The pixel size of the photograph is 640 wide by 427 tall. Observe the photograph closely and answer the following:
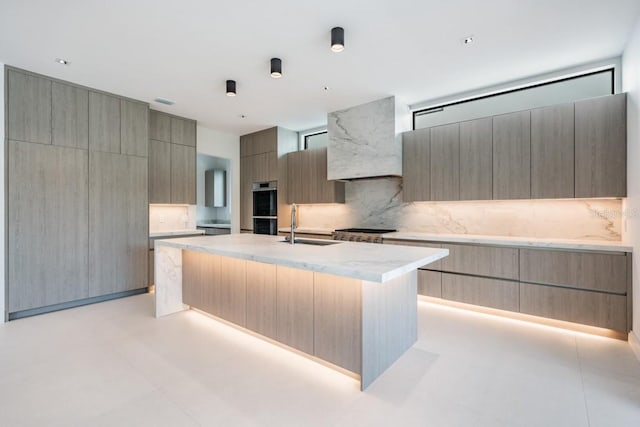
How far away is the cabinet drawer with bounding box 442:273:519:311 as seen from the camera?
130 inches

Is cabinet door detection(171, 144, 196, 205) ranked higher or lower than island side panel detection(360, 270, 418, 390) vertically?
higher

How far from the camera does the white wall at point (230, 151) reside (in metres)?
5.78

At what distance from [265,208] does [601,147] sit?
480cm

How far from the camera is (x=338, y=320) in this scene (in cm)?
213

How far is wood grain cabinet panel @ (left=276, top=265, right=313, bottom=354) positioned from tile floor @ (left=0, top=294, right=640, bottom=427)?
180 mm

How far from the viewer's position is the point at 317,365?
2.35 meters

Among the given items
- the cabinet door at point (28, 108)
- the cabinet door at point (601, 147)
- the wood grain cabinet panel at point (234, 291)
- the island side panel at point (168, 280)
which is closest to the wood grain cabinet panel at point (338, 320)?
the wood grain cabinet panel at point (234, 291)

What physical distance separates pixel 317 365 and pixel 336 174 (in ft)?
9.93

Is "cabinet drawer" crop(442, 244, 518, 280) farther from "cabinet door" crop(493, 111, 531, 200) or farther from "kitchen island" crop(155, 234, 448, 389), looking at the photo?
"kitchen island" crop(155, 234, 448, 389)

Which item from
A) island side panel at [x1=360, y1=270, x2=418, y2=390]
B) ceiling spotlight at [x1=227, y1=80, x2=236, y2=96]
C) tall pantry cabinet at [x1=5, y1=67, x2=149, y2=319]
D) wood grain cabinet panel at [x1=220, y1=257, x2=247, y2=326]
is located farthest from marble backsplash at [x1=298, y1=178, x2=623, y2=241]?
tall pantry cabinet at [x1=5, y1=67, x2=149, y2=319]

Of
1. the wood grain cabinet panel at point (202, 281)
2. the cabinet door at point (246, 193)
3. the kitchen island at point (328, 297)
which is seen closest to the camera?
the kitchen island at point (328, 297)

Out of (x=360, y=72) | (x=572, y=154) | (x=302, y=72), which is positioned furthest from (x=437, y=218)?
(x=302, y=72)

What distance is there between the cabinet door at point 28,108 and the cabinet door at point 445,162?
4.73 meters

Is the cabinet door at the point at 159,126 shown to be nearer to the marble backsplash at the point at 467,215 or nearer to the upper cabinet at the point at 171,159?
the upper cabinet at the point at 171,159
